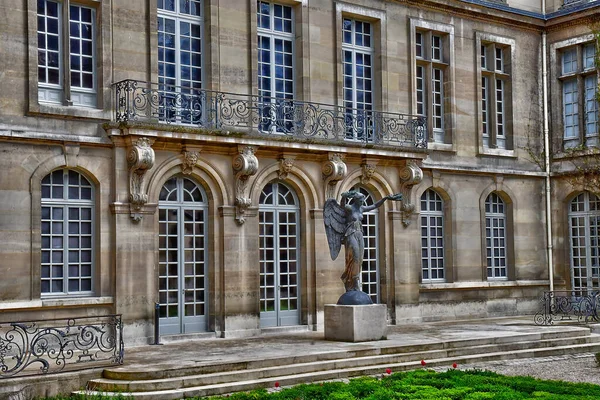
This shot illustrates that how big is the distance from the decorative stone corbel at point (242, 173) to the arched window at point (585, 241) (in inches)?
382

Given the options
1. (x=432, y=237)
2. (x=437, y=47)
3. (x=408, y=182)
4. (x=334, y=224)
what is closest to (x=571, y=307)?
(x=432, y=237)

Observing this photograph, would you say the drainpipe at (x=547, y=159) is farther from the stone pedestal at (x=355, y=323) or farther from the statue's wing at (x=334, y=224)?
the statue's wing at (x=334, y=224)

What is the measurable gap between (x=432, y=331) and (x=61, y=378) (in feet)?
26.1

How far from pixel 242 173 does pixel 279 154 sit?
108 centimetres

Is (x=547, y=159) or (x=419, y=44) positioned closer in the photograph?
(x=419, y=44)

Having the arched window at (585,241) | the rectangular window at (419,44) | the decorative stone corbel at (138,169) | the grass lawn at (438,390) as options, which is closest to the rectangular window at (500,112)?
the arched window at (585,241)

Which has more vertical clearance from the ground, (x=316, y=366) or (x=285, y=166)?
(x=285, y=166)

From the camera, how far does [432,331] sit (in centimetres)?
1692

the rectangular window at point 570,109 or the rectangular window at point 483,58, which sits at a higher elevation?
the rectangular window at point 483,58

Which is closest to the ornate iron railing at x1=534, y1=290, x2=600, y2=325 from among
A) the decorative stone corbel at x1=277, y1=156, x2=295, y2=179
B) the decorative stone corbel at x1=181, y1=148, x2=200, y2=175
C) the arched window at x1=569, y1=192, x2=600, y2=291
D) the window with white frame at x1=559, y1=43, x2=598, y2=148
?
the arched window at x1=569, y1=192, x2=600, y2=291

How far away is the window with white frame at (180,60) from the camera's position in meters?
16.2

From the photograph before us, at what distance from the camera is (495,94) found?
71.8 feet

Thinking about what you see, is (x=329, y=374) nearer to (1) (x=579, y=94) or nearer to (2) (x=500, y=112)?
(2) (x=500, y=112)

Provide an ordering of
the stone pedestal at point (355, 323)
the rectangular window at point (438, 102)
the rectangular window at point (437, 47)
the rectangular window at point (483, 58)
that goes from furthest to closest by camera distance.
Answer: the rectangular window at point (483, 58), the rectangular window at point (437, 47), the rectangular window at point (438, 102), the stone pedestal at point (355, 323)
